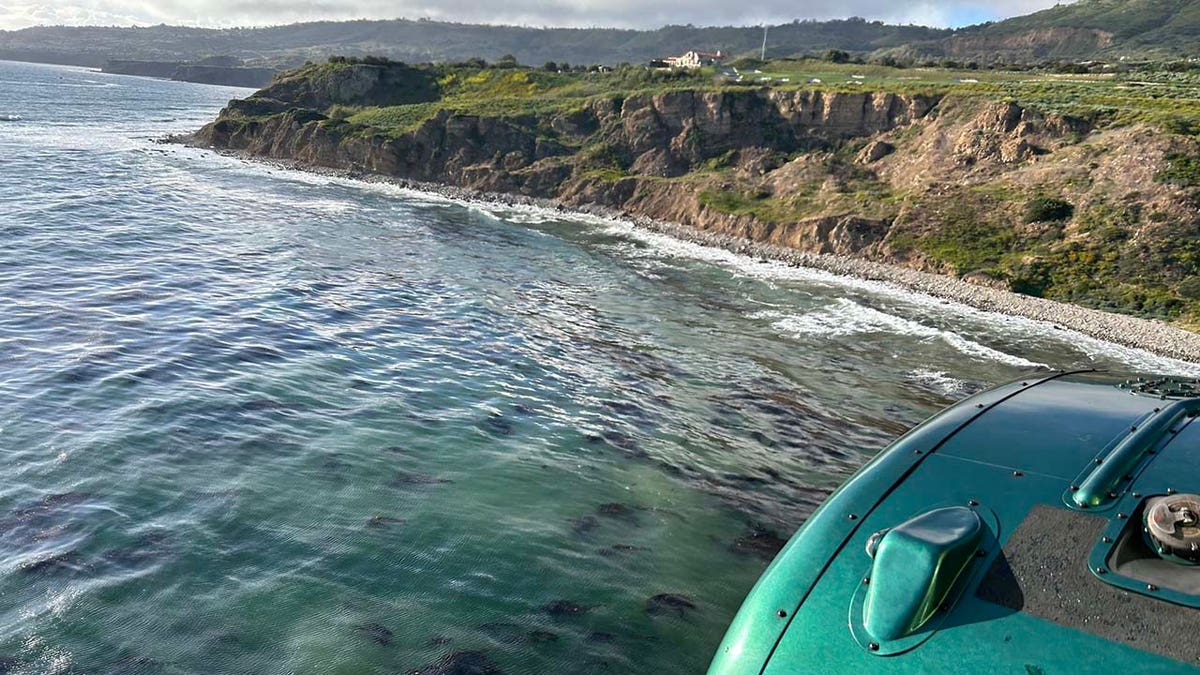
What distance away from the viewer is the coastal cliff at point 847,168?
35.2 metres

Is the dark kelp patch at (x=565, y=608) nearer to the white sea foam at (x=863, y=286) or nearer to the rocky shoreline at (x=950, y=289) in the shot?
the white sea foam at (x=863, y=286)

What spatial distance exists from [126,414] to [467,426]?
617 cm

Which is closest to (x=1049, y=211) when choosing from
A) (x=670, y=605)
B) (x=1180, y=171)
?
(x=1180, y=171)

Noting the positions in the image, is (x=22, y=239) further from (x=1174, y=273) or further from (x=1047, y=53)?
(x=1047, y=53)

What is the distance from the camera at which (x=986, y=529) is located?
184 inches

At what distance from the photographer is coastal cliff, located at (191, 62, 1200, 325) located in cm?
3519

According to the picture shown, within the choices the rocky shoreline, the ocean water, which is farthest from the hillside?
the ocean water

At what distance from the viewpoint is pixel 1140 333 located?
28969 mm

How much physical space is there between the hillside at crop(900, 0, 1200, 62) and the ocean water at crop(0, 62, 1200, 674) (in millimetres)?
128486

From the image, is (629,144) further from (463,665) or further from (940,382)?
(463,665)

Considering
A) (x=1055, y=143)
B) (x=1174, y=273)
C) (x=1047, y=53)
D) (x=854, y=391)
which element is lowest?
(x=854, y=391)

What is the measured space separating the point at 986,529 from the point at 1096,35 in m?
192

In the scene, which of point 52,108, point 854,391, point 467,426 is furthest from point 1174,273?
point 52,108

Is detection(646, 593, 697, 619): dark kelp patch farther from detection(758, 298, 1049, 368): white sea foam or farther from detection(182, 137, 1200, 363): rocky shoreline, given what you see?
detection(182, 137, 1200, 363): rocky shoreline
